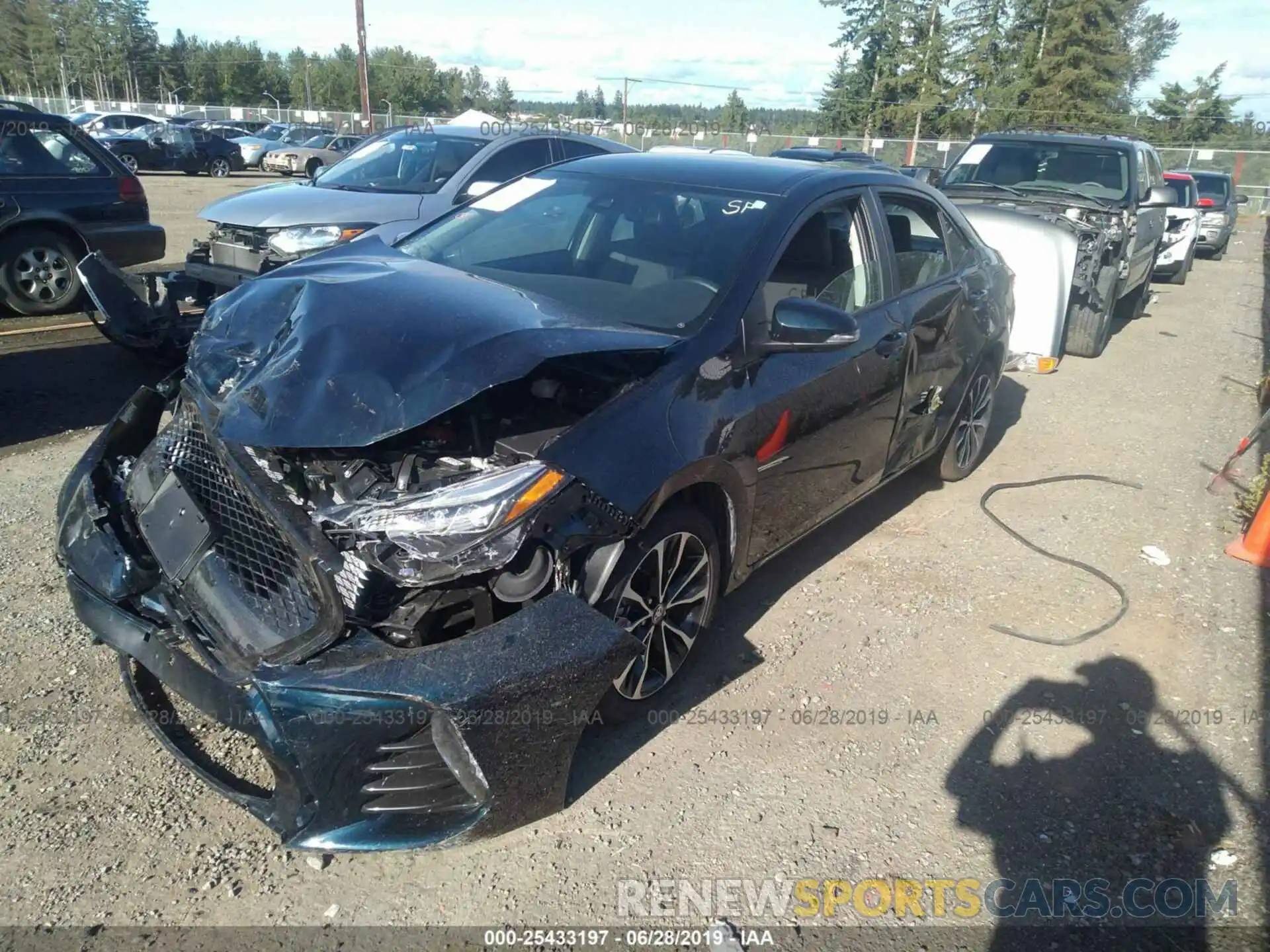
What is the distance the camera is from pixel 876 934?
2.47 m

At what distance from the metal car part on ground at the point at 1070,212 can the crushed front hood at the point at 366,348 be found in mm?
6043

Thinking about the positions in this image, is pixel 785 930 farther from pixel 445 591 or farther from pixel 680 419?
pixel 680 419

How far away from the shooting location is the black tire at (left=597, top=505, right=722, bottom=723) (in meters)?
2.80

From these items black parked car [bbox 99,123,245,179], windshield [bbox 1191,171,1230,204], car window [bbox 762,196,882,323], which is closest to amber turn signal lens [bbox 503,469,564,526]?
→ car window [bbox 762,196,882,323]

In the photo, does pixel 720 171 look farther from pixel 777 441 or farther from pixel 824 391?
pixel 777 441

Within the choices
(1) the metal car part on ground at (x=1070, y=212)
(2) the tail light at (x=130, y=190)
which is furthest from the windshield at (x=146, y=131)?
(1) the metal car part on ground at (x=1070, y=212)

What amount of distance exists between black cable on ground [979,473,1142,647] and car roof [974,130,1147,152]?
549 centimetres

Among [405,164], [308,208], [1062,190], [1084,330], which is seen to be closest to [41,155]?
[308,208]

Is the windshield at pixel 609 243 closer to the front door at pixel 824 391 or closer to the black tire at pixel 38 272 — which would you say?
the front door at pixel 824 391

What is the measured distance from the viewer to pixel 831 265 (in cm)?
388

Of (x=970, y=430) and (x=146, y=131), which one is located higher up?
(x=146, y=131)

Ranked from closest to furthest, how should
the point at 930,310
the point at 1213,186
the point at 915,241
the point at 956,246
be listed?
the point at 930,310 < the point at 915,241 < the point at 956,246 < the point at 1213,186

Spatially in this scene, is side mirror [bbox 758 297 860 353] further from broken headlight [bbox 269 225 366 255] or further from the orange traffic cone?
broken headlight [bbox 269 225 366 255]

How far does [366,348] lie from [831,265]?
2087 mm
